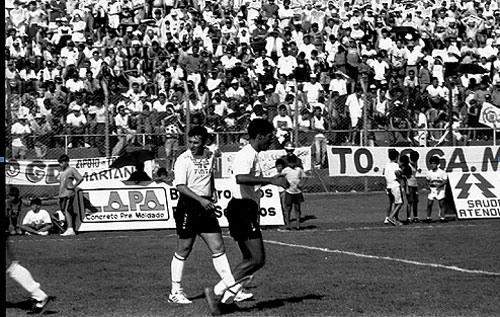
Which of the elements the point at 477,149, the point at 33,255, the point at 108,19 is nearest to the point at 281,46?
the point at 108,19

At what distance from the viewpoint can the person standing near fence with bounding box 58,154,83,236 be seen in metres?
21.6

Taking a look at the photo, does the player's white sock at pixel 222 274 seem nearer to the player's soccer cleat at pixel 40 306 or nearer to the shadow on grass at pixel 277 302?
the shadow on grass at pixel 277 302

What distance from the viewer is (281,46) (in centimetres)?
3247

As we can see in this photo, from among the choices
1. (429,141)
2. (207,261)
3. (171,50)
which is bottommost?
(207,261)

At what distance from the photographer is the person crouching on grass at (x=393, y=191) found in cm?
2223

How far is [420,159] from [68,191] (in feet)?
33.6

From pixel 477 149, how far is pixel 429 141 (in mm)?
1318

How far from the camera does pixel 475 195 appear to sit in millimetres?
23469

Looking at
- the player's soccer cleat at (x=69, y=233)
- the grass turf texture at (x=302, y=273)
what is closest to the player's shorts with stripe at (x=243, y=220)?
the grass turf texture at (x=302, y=273)

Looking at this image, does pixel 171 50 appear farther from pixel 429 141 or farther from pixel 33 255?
pixel 33 255

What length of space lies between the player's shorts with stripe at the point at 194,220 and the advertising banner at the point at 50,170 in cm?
1348

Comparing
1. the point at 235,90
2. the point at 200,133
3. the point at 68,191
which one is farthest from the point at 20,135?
the point at 200,133

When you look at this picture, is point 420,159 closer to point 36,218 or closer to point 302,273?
point 36,218

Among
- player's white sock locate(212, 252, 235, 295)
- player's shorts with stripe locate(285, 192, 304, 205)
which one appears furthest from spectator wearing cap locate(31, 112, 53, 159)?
player's white sock locate(212, 252, 235, 295)
